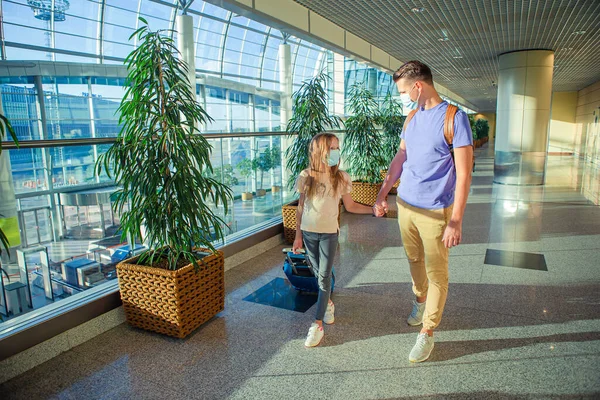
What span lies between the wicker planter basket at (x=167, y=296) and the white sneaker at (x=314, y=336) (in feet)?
2.71

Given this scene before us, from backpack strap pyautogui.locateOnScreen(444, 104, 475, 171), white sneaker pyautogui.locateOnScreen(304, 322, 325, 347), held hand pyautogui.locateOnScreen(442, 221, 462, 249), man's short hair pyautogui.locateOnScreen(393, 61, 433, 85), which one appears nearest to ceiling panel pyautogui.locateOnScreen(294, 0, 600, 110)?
man's short hair pyautogui.locateOnScreen(393, 61, 433, 85)

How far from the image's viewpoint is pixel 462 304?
3.39 m

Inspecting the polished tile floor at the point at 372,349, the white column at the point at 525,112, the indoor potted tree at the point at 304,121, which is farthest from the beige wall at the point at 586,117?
the polished tile floor at the point at 372,349

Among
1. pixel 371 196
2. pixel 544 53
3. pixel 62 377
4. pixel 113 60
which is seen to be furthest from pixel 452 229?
pixel 113 60

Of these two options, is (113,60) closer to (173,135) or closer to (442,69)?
(442,69)

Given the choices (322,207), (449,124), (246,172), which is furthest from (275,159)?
(449,124)

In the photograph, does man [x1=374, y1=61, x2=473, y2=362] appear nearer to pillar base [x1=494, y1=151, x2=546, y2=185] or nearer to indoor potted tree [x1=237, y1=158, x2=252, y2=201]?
indoor potted tree [x1=237, y1=158, x2=252, y2=201]

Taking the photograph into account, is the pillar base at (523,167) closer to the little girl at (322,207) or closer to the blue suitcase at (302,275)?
the blue suitcase at (302,275)

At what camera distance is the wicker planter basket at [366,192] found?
7.67 m

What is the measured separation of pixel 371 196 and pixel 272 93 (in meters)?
13.1

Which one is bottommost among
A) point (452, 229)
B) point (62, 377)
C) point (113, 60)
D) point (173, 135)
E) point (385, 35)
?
point (62, 377)

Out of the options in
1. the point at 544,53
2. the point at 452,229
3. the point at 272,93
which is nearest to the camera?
the point at 452,229

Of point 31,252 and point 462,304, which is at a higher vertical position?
point 31,252

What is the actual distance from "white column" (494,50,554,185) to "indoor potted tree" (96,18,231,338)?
9.70 m
